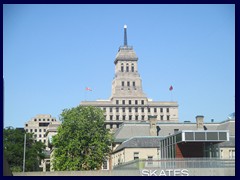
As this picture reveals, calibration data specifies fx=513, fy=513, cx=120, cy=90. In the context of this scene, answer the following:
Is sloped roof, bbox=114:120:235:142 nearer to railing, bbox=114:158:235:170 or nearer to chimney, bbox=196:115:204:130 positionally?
chimney, bbox=196:115:204:130

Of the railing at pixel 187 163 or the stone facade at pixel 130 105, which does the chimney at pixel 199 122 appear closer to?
the railing at pixel 187 163

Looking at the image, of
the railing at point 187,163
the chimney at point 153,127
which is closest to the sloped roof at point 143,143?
the chimney at point 153,127

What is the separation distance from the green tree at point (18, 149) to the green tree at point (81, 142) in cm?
1201

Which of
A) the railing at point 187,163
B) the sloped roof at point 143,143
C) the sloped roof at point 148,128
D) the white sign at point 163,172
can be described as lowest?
the white sign at point 163,172

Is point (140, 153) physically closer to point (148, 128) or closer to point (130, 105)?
point (148, 128)

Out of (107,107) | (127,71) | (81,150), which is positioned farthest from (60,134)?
(127,71)

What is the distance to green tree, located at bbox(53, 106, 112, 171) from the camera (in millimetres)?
73188

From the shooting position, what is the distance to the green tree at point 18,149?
87.4 meters

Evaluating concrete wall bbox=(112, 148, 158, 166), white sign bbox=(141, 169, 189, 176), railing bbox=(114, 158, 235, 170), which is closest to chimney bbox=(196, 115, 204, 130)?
concrete wall bbox=(112, 148, 158, 166)

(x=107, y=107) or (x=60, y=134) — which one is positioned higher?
(x=107, y=107)

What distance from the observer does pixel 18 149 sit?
296ft
